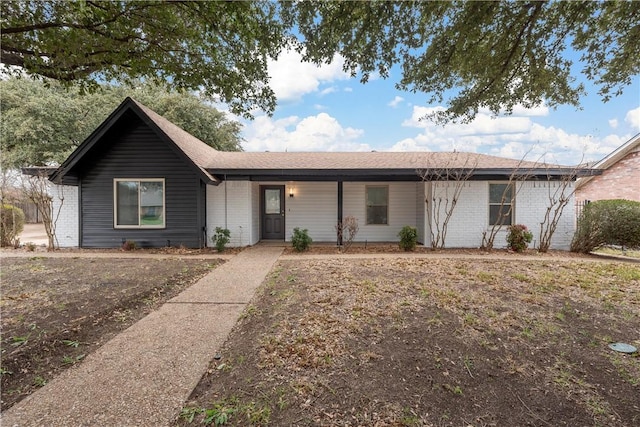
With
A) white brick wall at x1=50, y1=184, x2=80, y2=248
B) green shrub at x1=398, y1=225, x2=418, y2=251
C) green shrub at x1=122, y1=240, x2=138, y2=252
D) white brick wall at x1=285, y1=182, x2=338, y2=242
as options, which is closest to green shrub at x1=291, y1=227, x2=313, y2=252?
white brick wall at x1=285, y1=182, x2=338, y2=242

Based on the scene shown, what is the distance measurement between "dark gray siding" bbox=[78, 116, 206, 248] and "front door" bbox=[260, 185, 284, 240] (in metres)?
2.49

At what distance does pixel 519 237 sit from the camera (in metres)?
9.17

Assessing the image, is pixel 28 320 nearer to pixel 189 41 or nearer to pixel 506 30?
pixel 189 41

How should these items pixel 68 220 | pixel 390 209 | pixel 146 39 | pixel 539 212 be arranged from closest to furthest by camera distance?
pixel 146 39 < pixel 539 212 < pixel 68 220 < pixel 390 209

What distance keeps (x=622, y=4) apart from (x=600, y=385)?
4.00 metres

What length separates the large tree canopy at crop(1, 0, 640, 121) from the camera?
138 inches

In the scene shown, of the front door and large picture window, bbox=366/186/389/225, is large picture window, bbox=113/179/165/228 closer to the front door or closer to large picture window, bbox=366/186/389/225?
the front door

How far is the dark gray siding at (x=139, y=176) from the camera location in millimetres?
Answer: 9625

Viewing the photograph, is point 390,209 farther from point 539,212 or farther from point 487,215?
point 539,212

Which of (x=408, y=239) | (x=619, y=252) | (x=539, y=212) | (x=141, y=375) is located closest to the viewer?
(x=141, y=375)

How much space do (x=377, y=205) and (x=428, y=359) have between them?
345 inches

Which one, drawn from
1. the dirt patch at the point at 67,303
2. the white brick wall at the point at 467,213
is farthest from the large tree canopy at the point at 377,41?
the white brick wall at the point at 467,213

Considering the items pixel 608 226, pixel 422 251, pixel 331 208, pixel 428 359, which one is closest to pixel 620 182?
pixel 608 226

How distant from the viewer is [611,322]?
3963 millimetres
